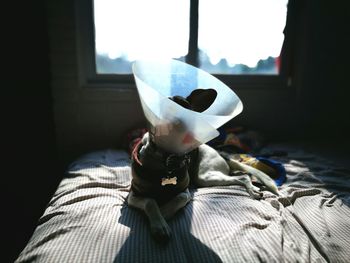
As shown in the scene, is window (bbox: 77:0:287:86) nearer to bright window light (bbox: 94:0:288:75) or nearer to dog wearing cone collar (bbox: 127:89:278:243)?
bright window light (bbox: 94:0:288:75)

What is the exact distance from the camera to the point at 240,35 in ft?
7.72

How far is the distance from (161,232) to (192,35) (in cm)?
171

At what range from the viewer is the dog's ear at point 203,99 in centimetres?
94

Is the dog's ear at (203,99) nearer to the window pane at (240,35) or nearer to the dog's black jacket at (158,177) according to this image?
the dog's black jacket at (158,177)

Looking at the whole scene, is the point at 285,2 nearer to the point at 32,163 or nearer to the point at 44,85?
the point at 44,85

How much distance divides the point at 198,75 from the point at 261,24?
152cm

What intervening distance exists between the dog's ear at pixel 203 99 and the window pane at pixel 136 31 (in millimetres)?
1364

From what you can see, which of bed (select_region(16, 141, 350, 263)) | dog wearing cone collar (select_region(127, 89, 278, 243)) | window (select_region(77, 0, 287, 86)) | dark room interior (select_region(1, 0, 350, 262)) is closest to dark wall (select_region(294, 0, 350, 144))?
dark room interior (select_region(1, 0, 350, 262))

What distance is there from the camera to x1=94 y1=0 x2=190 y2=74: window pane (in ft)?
6.89

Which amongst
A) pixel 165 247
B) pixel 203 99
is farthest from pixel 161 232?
pixel 203 99

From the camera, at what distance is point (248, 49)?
241 centimetres

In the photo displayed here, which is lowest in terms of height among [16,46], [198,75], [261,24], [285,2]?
[198,75]

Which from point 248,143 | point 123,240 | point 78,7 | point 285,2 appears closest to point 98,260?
point 123,240

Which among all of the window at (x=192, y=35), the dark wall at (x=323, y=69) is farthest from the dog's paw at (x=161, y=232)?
the dark wall at (x=323, y=69)
